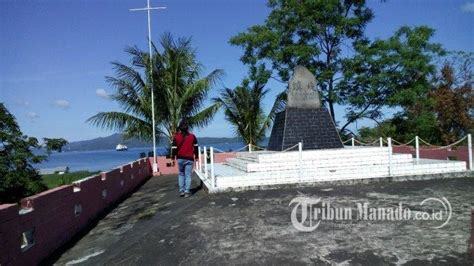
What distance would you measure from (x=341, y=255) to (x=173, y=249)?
85.6 inches

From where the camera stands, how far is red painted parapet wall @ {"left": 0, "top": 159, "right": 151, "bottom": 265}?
4488 millimetres

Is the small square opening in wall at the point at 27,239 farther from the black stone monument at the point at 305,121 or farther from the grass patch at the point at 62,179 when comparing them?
the grass patch at the point at 62,179

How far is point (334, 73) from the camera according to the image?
20.0m

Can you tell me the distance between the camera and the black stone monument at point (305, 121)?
1280 centimetres

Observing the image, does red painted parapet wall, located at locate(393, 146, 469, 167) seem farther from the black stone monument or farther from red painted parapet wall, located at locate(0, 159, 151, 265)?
red painted parapet wall, located at locate(0, 159, 151, 265)

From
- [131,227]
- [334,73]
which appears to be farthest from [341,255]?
[334,73]

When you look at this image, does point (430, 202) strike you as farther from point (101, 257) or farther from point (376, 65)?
point (376, 65)

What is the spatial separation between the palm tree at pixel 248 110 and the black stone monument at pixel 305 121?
7.29 meters

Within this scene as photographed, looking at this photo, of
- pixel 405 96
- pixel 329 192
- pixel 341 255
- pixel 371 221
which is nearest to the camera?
pixel 341 255

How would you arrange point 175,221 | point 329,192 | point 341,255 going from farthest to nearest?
1. point 329,192
2. point 175,221
3. point 341,255

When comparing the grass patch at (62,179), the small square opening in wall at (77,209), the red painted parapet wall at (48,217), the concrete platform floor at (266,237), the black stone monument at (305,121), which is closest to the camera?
the red painted parapet wall at (48,217)

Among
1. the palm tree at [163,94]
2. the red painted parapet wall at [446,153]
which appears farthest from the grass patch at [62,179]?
the red painted parapet wall at [446,153]

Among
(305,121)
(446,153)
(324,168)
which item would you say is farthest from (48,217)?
(446,153)

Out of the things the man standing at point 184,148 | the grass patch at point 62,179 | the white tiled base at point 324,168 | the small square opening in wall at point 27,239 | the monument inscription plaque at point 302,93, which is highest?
the monument inscription plaque at point 302,93
